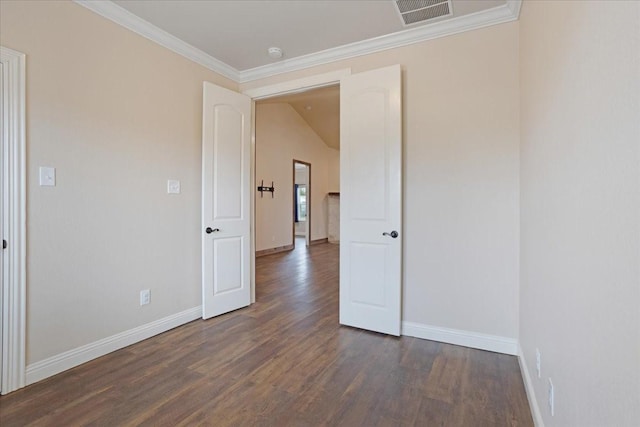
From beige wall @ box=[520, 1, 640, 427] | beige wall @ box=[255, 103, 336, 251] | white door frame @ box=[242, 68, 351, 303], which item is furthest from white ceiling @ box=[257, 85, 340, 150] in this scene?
beige wall @ box=[520, 1, 640, 427]

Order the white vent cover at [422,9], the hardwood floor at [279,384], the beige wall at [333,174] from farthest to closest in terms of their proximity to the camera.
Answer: the beige wall at [333,174] < the white vent cover at [422,9] < the hardwood floor at [279,384]

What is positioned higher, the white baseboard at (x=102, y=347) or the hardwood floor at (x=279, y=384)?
the white baseboard at (x=102, y=347)

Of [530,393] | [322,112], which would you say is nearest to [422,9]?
[530,393]

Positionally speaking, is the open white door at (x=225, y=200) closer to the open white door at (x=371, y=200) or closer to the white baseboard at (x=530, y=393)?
the open white door at (x=371, y=200)

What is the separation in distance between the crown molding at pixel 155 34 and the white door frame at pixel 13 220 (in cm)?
70

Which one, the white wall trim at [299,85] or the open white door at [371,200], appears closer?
the open white door at [371,200]

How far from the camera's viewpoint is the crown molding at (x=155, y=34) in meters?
2.36

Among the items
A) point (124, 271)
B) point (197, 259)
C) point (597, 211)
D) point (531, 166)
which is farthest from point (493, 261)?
point (124, 271)

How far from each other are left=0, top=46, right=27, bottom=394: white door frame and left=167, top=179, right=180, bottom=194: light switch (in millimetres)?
1054

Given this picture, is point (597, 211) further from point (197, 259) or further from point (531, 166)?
point (197, 259)

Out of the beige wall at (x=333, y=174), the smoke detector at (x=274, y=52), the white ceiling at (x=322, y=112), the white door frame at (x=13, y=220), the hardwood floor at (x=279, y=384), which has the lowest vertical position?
the hardwood floor at (x=279, y=384)

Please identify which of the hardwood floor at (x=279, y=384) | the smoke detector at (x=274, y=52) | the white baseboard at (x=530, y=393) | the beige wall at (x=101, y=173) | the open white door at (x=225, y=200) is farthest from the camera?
the open white door at (x=225, y=200)

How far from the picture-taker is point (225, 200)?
3.32 meters

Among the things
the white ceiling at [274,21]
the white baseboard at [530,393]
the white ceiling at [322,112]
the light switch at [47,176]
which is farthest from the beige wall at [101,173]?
the white ceiling at [322,112]
